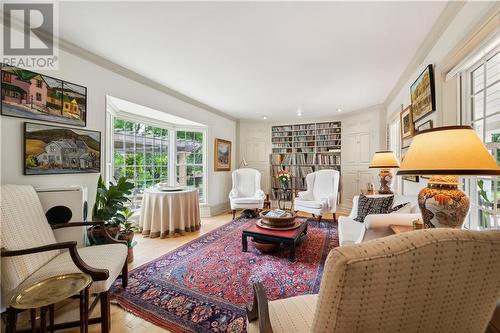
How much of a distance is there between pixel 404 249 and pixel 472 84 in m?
1.97

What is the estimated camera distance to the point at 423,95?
6.83ft

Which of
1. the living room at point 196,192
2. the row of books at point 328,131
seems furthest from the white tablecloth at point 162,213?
the row of books at point 328,131

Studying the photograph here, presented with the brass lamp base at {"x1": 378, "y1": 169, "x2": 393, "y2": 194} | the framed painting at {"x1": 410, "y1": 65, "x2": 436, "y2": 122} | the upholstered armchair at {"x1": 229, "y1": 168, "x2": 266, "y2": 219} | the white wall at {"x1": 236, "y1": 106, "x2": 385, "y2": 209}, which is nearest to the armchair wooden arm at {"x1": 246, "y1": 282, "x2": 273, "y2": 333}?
the framed painting at {"x1": 410, "y1": 65, "x2": 436, "y2": 122}

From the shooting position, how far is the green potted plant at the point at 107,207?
2090mm

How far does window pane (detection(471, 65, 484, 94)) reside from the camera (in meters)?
1.51

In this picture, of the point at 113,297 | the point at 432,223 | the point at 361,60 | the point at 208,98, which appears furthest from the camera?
the point at 208,98

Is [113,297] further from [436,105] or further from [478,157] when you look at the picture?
[436,105]

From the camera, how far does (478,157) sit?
0.99m

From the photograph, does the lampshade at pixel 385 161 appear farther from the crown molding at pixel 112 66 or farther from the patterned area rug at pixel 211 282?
the crown molding at pixel 112 66

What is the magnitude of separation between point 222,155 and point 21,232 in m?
3.70

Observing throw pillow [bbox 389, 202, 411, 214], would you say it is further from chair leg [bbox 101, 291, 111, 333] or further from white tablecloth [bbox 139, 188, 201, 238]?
white tablecloth [bbox 139, 188, 201, 238]

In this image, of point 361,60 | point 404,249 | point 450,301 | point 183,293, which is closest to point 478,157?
point 450,301

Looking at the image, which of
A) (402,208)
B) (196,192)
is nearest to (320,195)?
(402,208)

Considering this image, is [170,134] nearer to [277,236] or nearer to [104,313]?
[277,236]
